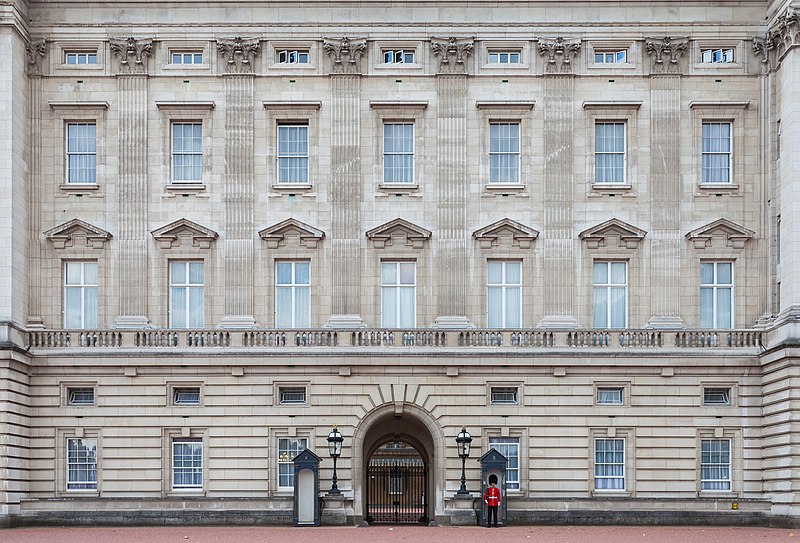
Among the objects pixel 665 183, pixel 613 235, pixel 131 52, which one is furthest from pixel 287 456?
pixel 665 183

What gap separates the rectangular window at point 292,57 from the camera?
5688cm

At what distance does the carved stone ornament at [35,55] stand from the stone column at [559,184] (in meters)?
18.4

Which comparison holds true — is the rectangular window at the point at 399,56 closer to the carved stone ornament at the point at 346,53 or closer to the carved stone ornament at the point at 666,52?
the carved stone ornament at the point at 346,53

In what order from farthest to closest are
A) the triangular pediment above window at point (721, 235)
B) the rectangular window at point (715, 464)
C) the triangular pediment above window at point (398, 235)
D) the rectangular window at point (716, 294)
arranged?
the rectangular window at point (716, 294), the triangular pediment above window at point (398, 235), the triangular pediment above window at point (721, 235), the rectangular window at point (715, 464)

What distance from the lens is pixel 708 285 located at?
56.2 m

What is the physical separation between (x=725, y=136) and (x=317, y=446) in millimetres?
18921

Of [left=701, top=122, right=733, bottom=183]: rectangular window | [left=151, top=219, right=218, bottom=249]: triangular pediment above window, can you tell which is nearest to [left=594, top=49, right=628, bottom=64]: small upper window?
[left=701, top=122, right=733, bottom=183]: rectangular window

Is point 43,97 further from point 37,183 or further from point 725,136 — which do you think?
point 725,136

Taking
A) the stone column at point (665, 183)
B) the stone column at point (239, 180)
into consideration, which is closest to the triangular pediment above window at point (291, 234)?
the stone column at point (239, 180)

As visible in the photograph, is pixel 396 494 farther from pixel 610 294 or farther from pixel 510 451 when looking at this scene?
pixel 610 294

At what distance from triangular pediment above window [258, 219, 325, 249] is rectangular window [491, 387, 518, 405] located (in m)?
8.52

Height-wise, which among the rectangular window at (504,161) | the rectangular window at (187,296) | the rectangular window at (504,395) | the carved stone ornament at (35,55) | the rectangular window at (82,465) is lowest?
the rectangular window at (82,465)

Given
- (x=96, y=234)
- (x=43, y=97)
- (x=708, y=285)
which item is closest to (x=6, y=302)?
(x=96, y=234)

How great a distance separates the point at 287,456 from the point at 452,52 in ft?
52.6
